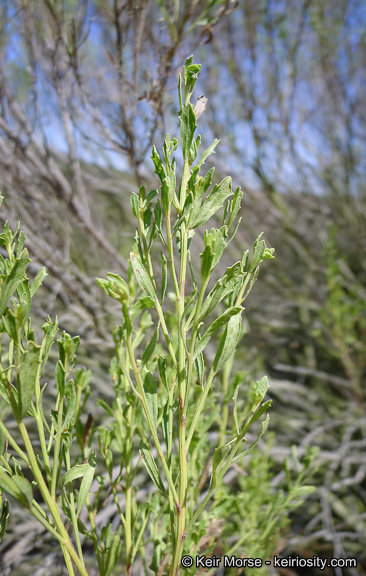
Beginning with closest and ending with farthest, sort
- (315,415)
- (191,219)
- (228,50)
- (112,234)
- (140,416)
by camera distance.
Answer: (191,219) < (140,416) < (315,415) < (228,50) < (112,234)

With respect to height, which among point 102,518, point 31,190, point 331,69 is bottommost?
point 102,518

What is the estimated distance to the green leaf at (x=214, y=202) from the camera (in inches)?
23.9

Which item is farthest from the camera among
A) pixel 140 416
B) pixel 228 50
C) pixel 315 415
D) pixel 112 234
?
pixel 112 234

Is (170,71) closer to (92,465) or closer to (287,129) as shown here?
(92,465)

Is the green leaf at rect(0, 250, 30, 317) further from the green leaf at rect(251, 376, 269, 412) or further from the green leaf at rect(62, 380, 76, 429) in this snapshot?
the green leaf at rect(251, 376, 269, 412)

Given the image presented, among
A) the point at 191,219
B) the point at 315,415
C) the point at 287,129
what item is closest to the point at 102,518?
the point at 191,219

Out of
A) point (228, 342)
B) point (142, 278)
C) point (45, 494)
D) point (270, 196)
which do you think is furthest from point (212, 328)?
point (270, 196)

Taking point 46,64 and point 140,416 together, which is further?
point 46,64

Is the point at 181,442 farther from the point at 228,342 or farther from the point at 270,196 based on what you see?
the point at 270,196

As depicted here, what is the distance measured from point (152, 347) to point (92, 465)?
0.23 metres

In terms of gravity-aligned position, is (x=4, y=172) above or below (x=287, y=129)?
below

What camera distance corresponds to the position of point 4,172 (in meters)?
1.78

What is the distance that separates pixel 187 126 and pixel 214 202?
0.12 m

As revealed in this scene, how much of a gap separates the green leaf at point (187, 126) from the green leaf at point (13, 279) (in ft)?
0.96
